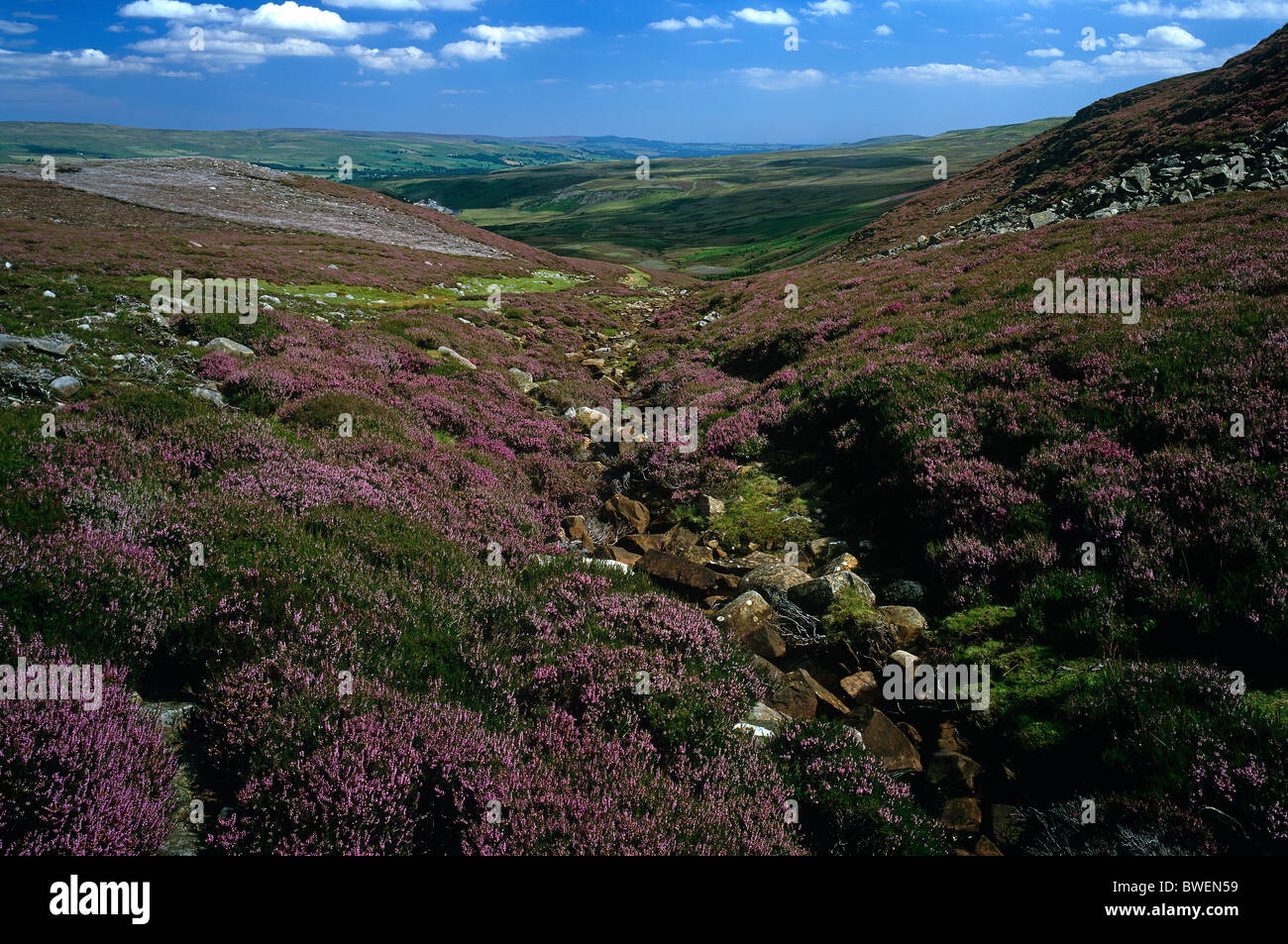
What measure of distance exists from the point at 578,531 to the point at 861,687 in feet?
17.1

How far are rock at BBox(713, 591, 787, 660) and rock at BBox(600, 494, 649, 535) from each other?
128 inches

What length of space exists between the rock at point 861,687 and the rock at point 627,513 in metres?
4.72

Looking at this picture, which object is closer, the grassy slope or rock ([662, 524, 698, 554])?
rock ([662, 524, 698, 554])

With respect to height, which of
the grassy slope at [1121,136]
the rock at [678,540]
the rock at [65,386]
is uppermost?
the grassy slope at [1121,136]

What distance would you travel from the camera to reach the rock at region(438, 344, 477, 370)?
17.0 meters

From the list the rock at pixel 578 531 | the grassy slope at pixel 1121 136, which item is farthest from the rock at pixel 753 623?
the grassy slope at pixel 1121 136

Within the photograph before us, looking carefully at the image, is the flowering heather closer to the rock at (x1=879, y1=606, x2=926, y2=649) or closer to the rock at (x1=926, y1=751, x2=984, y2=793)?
the rock at (x1=926, y1=751, x2=984, y2=793)

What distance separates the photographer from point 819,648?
6.68 meters

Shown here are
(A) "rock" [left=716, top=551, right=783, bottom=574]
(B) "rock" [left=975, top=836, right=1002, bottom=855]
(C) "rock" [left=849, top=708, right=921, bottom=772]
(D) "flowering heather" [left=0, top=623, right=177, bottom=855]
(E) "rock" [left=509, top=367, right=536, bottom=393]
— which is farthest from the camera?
(E) "rock" [left=509, top=367, right=536, bottom=393]

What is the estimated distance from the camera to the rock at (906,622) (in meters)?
6.54

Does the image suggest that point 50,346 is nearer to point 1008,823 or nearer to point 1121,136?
point 1008,823

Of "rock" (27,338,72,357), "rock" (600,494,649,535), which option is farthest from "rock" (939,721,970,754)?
"rock" (27,338,72,357)

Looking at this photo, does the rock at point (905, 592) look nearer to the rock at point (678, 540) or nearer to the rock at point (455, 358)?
the rock at point (678, 540)

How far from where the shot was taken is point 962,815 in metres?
4.61
